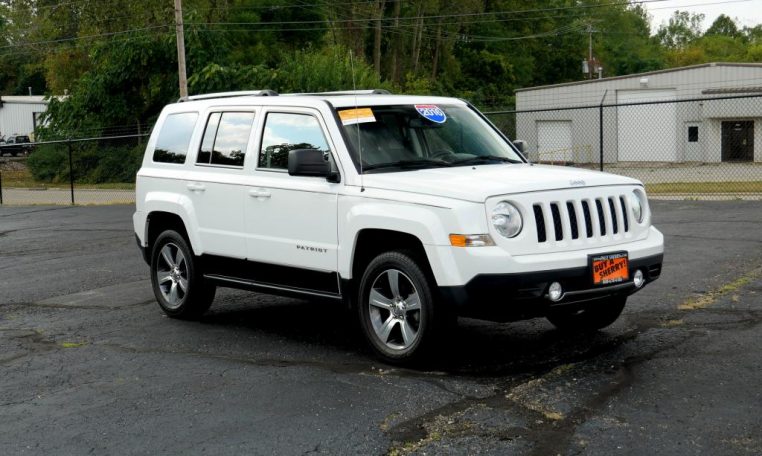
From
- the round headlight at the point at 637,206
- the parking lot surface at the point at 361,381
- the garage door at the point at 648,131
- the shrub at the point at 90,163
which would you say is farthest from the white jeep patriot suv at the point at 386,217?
the garage door at the point at 648,131

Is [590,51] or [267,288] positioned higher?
[590,51]

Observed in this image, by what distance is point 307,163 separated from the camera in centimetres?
702

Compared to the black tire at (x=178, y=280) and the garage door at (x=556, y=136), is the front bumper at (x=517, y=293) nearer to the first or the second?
the black tire at (x=178, y=280)

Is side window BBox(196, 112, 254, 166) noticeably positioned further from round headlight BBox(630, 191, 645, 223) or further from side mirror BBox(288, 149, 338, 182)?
round headlight BBox(630, 191, 645, 223)

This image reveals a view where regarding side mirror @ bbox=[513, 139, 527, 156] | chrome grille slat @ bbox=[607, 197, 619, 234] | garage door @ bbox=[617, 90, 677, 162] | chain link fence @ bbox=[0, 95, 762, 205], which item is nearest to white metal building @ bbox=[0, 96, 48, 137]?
chain link fence @ bbox=[0, 95, 762, 205]

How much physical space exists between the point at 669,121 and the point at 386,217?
49.6 meters

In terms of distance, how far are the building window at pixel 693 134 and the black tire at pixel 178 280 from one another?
48178 millimetres

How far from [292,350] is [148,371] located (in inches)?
44.6

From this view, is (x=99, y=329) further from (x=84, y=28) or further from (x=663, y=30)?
(x=663, y=30)

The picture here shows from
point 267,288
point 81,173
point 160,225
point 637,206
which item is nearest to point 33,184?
A: point 81,173

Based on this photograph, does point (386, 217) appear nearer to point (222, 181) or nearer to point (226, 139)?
point (222, 181)

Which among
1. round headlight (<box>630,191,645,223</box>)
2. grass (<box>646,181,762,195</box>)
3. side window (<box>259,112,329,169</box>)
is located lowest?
grass (<box>646,181,762,195</box>)

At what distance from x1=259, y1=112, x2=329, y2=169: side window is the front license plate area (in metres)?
2.26

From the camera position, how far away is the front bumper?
617 centimetres
